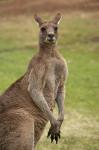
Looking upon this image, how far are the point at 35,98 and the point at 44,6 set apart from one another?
19.9 metres

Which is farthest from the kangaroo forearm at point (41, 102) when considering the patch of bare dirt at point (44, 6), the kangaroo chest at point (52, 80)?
the patch of bare dirt at point (44, 6)

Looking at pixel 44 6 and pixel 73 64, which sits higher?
pixel 73 64

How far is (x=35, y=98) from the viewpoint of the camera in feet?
23.4

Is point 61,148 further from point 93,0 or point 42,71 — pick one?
point 93,0

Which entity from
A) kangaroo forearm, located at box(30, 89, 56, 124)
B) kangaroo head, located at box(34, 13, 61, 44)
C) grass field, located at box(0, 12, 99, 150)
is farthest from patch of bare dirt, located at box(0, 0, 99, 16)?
kangaroo forearm, located at box(30, 89, 56, 124)

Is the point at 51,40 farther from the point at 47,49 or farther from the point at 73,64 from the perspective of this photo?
the point at 73,64

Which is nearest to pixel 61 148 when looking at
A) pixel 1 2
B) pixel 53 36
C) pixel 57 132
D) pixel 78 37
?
pixel 57 132

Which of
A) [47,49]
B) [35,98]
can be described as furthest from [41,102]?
[47,49]

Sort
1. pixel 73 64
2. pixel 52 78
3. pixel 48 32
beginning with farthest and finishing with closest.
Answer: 1. pixel 73 64
2. pixel 52 78
3. pixel 48 32

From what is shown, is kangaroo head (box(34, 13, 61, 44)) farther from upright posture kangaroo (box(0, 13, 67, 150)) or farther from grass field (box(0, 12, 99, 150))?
grass field (box(0, 12, 99, 150))

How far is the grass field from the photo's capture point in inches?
384

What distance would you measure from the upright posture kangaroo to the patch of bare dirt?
1864 cm

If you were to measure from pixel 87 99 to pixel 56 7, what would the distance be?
14363mm

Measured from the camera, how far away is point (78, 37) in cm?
2108
